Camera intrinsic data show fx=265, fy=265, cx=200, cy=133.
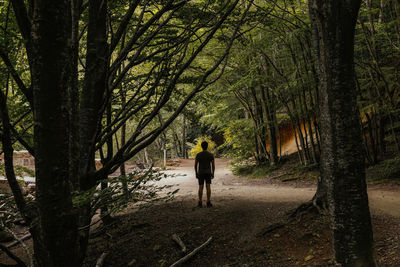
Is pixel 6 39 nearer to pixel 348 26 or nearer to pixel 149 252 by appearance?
pixel 348 26

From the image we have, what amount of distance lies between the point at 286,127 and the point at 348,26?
17.8 m

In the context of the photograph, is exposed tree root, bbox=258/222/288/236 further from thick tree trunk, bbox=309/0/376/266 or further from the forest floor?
thick tree trunk, bbox=309/0/376/266

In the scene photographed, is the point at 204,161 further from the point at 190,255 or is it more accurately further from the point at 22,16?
the point at 22,16

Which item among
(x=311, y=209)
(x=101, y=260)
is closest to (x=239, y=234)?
(x=311, y=209)

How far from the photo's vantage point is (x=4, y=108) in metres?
2.29

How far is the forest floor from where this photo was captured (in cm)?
447

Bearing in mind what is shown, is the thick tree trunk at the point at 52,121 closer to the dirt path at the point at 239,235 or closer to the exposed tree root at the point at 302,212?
the dirt path at the point at 239,235

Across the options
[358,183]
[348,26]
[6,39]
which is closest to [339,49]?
[348,26]

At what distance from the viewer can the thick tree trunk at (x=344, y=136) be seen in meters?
2.76

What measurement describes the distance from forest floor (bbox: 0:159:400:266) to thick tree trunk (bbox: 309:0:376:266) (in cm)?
106

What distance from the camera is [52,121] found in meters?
1.34

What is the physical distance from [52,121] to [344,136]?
2730 millimetres

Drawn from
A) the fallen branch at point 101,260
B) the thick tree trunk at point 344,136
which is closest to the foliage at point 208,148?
the fallen branch at point 101,260

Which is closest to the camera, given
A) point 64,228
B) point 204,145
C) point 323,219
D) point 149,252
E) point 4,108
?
point 64,228
